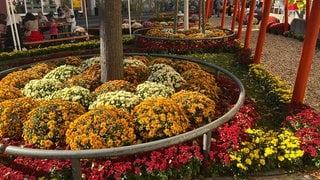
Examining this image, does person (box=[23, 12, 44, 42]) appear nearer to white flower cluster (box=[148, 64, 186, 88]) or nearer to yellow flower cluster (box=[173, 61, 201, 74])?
yellow flower cluster (box=[173, 61, 201, 74])

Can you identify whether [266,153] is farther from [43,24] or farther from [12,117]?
[43,24]


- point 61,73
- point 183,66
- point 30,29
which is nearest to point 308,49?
point 183,66

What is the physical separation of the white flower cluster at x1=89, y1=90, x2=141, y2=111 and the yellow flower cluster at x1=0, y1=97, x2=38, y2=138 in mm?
985

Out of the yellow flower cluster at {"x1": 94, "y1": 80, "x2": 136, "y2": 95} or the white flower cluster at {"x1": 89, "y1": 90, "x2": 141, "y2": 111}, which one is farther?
the yellow flower cluster at {"x1": 94, "y1": 80, "x2": 136, "y2": 95}

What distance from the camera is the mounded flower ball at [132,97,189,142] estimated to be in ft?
14.1

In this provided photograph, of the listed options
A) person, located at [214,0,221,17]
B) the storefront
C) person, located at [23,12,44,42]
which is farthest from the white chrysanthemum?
person, located at [214,0,221,17]

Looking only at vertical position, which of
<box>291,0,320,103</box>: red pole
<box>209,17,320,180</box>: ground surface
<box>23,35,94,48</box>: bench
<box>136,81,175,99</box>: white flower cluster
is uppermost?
<box>291,0,320,103</box>: red pole

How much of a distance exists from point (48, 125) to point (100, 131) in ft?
2.59

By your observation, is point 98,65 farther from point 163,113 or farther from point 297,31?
point 297,31

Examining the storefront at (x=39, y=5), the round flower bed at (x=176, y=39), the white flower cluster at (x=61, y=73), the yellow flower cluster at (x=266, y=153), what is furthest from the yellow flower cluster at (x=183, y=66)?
the storefront at (x=39, y=5)

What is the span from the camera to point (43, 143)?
425 centimetres

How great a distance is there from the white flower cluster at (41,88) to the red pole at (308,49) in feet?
13.7

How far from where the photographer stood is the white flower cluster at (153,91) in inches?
213

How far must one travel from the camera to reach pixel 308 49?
5.46m
